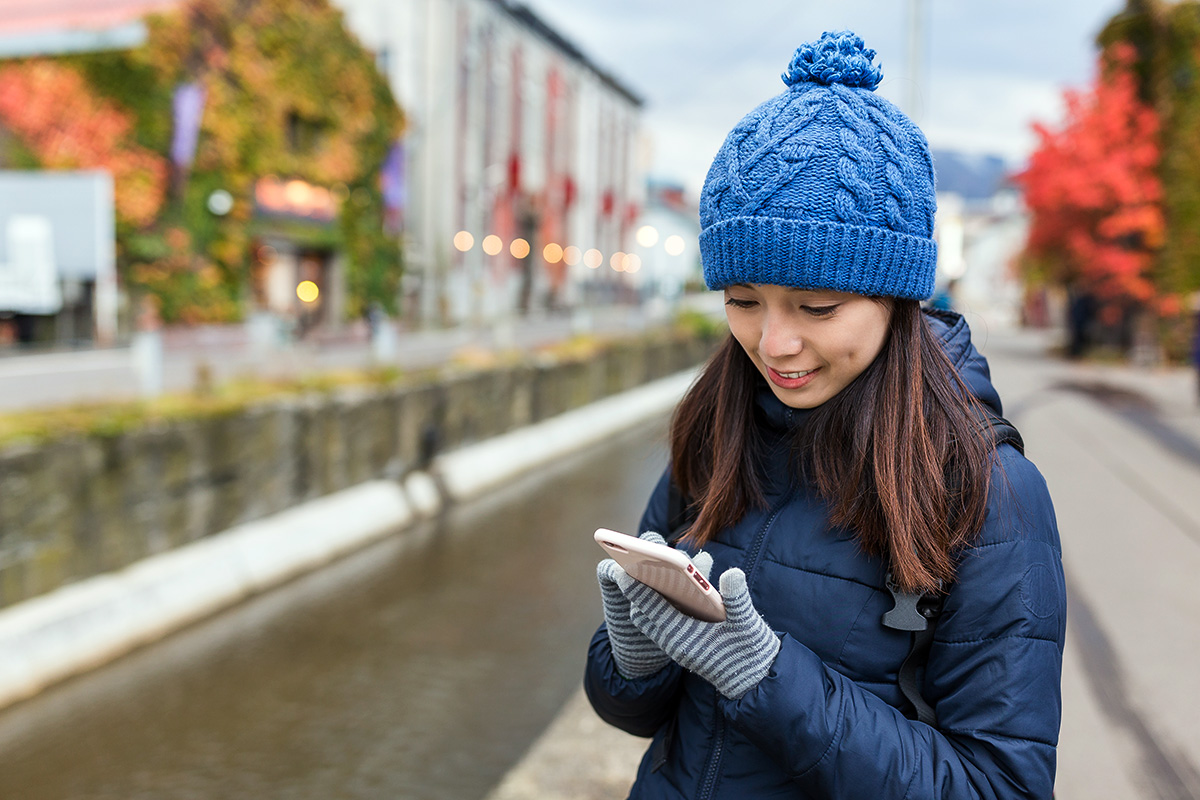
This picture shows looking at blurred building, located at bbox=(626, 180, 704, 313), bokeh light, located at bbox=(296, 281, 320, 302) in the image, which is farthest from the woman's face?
blurred building, located at bbox=(626, 180, 704, 313)

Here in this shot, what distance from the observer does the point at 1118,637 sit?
5.86 meters

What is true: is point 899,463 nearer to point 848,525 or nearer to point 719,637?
point 848,525

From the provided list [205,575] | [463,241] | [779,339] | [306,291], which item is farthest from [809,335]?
[463,241]

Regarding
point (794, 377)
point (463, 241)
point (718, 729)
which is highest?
point (463, 241)

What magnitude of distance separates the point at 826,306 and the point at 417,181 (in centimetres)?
3498

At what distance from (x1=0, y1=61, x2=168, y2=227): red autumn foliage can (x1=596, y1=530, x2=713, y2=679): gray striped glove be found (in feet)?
69.4

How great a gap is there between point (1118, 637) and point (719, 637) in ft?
18.1

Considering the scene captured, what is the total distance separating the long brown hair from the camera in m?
1.46

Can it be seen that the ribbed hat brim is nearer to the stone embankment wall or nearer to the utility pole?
the stone embankment wall

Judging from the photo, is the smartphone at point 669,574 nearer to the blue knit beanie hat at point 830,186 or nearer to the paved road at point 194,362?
the blue knit beanie hat at point 830,186

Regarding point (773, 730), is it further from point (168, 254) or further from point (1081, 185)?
point (1081, 185)

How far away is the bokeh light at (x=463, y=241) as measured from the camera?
37.8 metres

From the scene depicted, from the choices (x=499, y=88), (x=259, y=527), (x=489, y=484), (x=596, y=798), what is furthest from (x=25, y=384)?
(x=499, y=88)

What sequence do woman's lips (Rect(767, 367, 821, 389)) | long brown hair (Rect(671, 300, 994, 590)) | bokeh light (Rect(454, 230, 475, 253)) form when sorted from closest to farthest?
long brown hair (Rect(671, 300, 994, 590)) < woman's lips (Rect(767, 367, 821, 389)) < bokeh light (Rect(454, 230, 475, 253))
